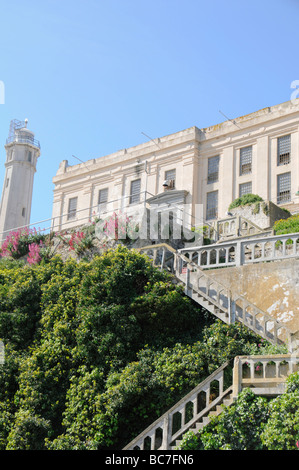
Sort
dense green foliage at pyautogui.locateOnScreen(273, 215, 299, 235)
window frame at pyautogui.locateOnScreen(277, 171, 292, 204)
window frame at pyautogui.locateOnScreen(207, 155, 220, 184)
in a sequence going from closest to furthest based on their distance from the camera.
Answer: dense green foliage at pyautogui.locateOnScreen(273, 215, 299, 235) → window frame at pyautogui.locateOnScreen(277, 171, 292, 204) → window frame at pyautogui.locateOnScreen(207, 155, 220, 184)

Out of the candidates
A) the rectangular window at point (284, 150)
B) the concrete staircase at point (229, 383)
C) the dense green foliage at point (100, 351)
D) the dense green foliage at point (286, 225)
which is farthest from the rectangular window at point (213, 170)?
the concrete staircase at point (229, 383)

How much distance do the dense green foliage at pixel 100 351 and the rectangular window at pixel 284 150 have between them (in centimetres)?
1701

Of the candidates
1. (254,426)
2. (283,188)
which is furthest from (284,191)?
(254,426)

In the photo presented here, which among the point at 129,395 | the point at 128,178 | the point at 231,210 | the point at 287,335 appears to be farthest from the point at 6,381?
the point at 128,178

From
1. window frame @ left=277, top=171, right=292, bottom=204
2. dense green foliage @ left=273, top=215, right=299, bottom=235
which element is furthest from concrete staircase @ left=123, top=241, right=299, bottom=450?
window frame @ left=277, top=171, right=292, bottom=204

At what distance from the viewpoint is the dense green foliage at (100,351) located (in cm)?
1609

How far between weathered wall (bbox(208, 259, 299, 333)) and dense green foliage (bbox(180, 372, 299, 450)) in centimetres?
392

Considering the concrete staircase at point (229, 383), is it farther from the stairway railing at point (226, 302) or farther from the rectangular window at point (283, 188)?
the rectangular window at point (283, 188)

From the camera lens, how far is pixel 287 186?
34.0 m

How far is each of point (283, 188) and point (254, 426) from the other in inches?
864

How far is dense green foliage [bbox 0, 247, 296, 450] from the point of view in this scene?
16094 mm

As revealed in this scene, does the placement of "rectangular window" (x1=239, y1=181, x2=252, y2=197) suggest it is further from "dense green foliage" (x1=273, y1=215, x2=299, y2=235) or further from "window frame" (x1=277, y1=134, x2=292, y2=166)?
"dense green foliage" (x1=273, y1=215, x2=299, y2=235)
